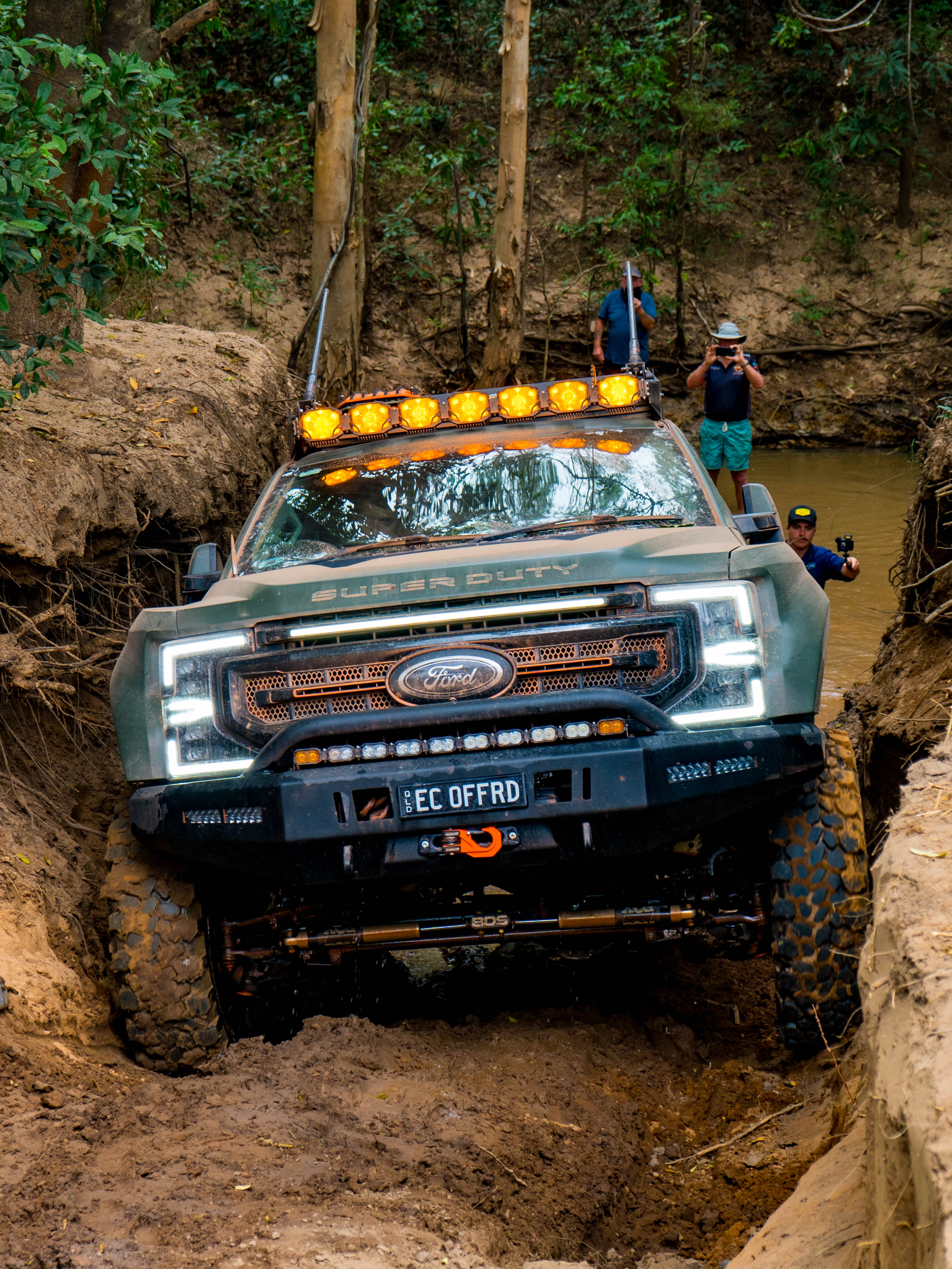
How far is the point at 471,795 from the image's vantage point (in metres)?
3.53

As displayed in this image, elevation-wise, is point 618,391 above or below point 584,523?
above

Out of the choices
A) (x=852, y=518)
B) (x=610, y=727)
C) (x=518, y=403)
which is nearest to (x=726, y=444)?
(x=852, y=518)

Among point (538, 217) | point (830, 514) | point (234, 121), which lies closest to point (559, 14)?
point (538, 217)

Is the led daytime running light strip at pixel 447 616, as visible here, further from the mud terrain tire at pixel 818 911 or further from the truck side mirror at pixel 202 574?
the mud terrain tire at pixel 818 911

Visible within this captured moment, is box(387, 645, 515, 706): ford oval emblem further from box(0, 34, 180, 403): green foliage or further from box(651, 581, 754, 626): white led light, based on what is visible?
box(0, 34, 180, 403): green foliage

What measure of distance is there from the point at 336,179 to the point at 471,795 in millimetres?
10065

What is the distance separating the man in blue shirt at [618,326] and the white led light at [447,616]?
288 inches

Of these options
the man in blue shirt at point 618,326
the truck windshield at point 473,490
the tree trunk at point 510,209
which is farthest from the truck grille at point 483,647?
the tree trunk at point 510,209

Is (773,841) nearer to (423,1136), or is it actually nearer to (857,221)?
(423,1136)

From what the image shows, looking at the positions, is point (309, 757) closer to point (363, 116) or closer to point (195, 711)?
point (195, 711)

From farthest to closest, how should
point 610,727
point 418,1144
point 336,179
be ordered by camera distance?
point 336,179
point 610,727
point 418,1144

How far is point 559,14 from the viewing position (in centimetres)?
2088

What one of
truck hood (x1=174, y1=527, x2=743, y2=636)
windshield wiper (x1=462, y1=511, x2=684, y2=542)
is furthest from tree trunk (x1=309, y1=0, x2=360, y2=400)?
truck hood (x1=174, y1=527, x2=743, y2=636)

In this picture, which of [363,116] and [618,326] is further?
[363,116]
